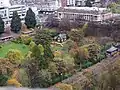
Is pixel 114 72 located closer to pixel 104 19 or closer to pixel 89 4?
pixel 104 19

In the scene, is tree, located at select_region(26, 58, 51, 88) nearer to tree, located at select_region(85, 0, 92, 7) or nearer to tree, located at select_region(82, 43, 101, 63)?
tree, located at select_region(82, 43, 101, 63)

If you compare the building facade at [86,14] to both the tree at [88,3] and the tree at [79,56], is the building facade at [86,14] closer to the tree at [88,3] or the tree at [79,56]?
the tree at [88,3]

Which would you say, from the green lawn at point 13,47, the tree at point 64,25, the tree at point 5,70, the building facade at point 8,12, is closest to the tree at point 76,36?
the green lawn at point 13,47

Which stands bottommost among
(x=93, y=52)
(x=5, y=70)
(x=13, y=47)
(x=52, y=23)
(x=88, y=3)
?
(x=13, y=47)

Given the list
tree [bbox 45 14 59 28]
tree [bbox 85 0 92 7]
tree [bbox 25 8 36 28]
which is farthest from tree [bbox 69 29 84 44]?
tree [bbox 85 0 92 7]

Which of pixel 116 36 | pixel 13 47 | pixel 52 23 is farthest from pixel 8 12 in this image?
pixel 116 36

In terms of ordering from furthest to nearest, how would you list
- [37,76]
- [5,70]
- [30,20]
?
[30,20], [5,70], [37,76]

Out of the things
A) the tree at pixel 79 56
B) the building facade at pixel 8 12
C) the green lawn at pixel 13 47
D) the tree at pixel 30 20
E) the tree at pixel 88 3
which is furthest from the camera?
the tree at pixel 88 3

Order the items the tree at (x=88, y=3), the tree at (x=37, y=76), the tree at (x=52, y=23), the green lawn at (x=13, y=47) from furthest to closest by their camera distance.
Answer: the tree at (x=88, y=3) < the tree at (x=52, y=23) < the green lawn at (x=13, y=47) < the tree at (x=37, y=76)

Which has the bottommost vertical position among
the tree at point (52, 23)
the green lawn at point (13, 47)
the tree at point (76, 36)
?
the green lawn at point (13, 47)

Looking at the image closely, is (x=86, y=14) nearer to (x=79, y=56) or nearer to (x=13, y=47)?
(x=13, y=47)
